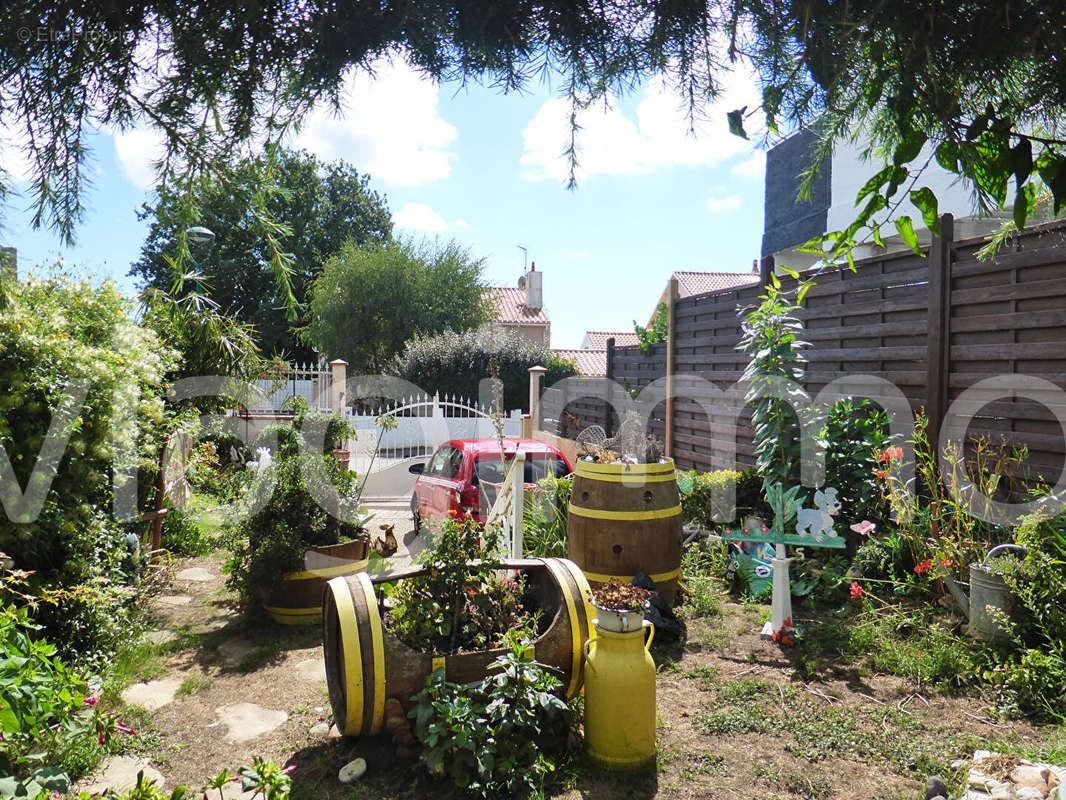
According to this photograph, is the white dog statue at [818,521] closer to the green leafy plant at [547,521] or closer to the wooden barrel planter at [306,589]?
the green leafy plant at [547,521]

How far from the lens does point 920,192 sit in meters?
1.12

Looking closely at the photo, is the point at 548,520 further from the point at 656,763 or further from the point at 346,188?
the point at 346,188

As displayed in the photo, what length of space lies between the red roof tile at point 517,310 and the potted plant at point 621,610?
24.0 m

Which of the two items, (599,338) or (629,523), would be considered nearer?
(629,523)

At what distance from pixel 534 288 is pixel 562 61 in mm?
27948

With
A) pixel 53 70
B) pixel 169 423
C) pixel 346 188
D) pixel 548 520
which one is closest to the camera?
pixel 53 70

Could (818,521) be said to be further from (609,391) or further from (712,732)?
(609,391)

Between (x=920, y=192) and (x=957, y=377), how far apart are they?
13.8 ft

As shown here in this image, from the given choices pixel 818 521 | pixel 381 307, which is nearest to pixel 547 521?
pixel 818 521

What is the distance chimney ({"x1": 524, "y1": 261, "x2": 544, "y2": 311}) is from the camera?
2909 centimetres

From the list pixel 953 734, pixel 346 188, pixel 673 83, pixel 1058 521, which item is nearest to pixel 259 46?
pixel 673 83

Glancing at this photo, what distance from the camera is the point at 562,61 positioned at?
58.6 inches

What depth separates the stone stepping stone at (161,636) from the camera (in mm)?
4309

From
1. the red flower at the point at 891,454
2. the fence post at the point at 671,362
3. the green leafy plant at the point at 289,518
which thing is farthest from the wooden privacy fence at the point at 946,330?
the green leafy plant at the point at 289,518
